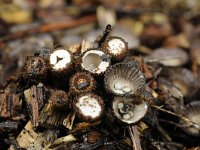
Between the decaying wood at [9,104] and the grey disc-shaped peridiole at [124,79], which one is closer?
the grey disc-shaped peridiole at [124,79]

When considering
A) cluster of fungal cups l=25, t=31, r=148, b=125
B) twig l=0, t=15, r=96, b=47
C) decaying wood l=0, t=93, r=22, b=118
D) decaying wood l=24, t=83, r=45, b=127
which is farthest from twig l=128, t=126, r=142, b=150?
twig l=0, t=15, r=96, b=47

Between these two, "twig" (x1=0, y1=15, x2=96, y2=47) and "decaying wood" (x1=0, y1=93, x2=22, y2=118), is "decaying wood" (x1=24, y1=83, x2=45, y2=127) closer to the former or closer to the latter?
"decaying wood" (x1=0, y1=93, x2=22, y2=118)

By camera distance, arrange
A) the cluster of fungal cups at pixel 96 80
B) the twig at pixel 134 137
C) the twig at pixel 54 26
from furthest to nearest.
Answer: the twig at pixel 54 26 < the twig at pixel 134 137 < the cluster of fungal cups at pixel 96 80

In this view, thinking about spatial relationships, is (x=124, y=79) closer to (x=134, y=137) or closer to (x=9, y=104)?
(x=134, y=137)

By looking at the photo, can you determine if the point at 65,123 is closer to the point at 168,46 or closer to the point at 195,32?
the point at 168,46

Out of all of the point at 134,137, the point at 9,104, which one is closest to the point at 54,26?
the point at 9,104

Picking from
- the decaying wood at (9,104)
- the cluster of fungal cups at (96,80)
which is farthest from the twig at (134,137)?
the decaying wood at (9,104)

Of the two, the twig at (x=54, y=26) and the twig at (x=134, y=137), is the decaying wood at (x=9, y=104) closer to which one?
the twig at (x=134, y=137)

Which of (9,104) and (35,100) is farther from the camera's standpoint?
(9,104)
